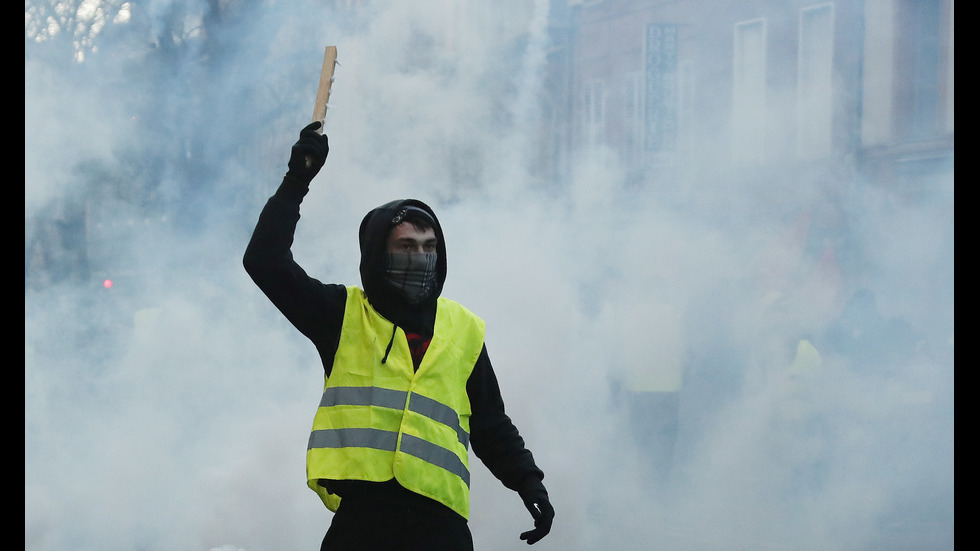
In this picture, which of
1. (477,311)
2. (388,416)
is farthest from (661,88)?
(388,416)

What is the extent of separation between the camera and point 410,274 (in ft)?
8.41

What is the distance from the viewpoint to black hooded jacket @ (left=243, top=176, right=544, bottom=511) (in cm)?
236

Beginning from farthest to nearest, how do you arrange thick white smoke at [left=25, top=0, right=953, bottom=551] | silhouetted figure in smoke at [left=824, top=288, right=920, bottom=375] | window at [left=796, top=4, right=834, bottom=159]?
window at [left=796, top=4, right=834, bottom=159], silhouetted figure in smoke at [left=824, top=288, right=920, bottom=375], thick white smoke at [left=25, top=0, right=953, bottom=551]

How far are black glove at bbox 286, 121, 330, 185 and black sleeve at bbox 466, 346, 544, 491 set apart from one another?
27.1 inches

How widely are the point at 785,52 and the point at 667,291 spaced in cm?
138

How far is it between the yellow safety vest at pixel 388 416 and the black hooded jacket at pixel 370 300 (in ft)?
0.13

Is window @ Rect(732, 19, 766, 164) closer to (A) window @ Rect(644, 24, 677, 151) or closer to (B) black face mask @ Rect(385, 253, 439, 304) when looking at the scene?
(A) window @ Rect(644, 24, 677, 151)

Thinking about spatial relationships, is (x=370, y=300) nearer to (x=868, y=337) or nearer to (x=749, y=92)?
(x=749, y=92)

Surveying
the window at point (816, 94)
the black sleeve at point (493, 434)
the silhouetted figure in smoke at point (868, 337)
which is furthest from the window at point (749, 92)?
the black sleeve at point (493, 434)

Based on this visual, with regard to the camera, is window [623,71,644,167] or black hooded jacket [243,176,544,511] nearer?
black hooded jacket [243,176,544,511]

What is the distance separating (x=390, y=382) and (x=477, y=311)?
7.62 feet

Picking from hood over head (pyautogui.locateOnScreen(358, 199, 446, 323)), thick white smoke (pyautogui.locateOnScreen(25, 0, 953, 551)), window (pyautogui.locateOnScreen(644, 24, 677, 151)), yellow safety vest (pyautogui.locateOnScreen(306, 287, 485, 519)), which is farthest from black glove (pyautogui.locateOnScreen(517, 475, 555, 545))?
window (pyautogui.locateOnScreen(644, 24, 677, 151))

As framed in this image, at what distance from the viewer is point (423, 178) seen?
4785 millimetres

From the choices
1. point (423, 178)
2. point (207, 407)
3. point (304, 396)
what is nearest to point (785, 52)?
point (423, 178)
